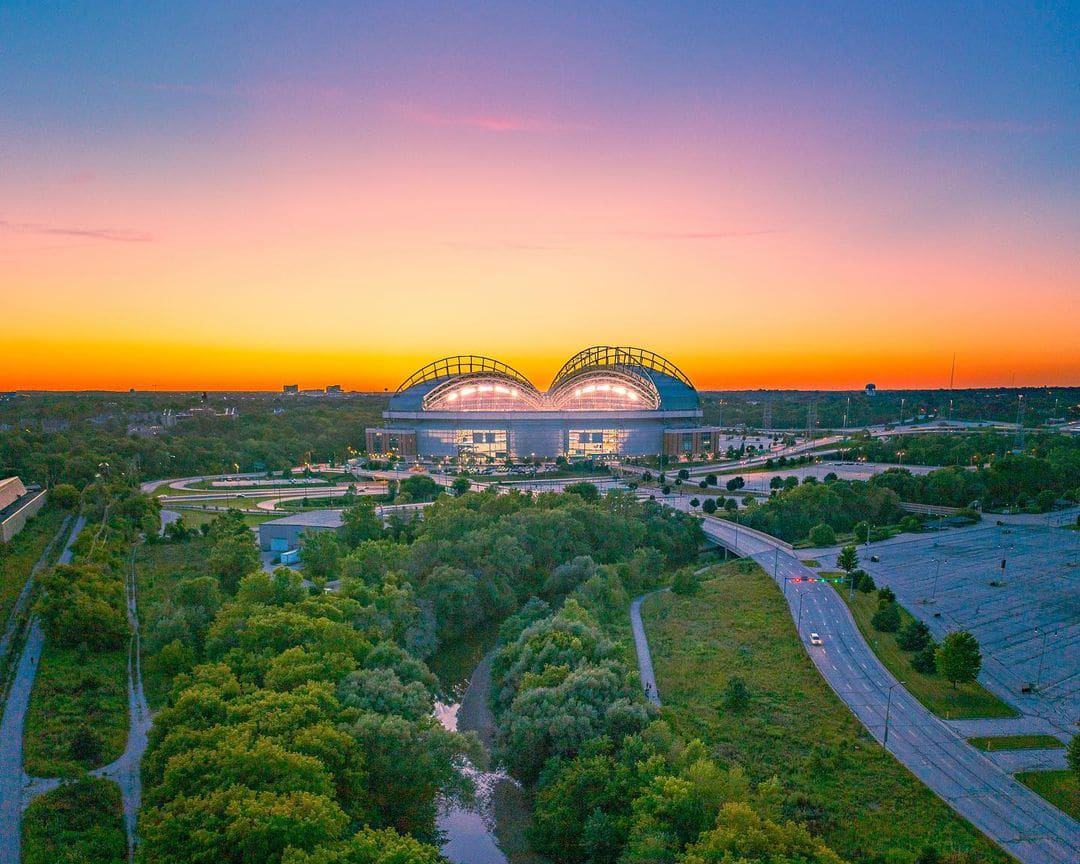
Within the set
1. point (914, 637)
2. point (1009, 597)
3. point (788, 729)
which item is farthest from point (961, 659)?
point (1009, 597)

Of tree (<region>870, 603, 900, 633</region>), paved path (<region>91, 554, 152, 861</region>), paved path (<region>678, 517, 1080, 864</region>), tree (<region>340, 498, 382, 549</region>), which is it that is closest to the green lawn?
paved path (<region>678, 517, 1080, 864</region>)

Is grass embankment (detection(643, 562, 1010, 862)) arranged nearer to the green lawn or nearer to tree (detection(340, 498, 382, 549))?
the green lawn

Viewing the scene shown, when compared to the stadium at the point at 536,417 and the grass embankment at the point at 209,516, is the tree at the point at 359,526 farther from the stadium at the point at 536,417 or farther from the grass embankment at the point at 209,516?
the stadium at the point at 536,417

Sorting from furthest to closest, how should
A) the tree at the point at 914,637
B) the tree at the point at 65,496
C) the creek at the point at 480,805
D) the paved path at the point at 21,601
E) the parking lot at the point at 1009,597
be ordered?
the tree at the point at 65,496, the tree at the point at 914,637, the paved path at the point at 21,601, the parking lot at the point at 1009,597, the creek at the point at 480,805

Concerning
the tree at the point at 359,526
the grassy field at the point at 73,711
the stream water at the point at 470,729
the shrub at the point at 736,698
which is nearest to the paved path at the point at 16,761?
the grassy field at the point at 73,711

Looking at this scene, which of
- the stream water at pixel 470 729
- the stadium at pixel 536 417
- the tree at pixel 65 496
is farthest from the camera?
the stadium at pixel 536 417

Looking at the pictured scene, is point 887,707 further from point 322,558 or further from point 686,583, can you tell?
point 322,558
